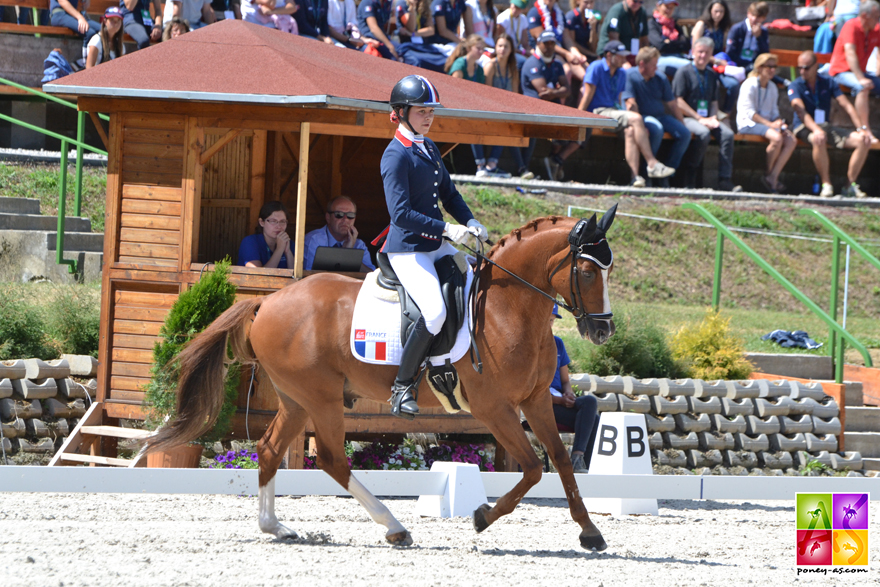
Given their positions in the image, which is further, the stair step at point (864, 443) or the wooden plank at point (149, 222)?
the stair step at point (864, 443)

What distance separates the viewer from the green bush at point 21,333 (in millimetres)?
8328

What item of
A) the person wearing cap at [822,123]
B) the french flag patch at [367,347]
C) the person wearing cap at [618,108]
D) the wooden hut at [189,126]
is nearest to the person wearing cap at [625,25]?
the person wearing cap at [618,108]

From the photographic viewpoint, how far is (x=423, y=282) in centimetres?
538

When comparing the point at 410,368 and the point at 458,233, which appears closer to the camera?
the point at 458,233

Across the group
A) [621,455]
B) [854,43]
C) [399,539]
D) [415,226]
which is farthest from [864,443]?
[854,43]

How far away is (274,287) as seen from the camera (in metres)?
7.57

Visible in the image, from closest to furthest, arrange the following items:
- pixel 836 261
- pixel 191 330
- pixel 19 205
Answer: pixel 191 330, pixel 836 261, pixel 19 205

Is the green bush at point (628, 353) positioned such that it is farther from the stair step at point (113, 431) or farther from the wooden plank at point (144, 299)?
the stair step at point (113, 431)

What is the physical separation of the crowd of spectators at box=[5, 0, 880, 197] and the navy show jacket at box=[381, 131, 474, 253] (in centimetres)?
753

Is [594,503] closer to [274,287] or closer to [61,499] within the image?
[274,287]

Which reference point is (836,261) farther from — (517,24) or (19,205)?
(19,205)

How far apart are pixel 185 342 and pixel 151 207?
1129 mm

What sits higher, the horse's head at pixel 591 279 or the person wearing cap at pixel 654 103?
the person wearing cap at pixel 654 103

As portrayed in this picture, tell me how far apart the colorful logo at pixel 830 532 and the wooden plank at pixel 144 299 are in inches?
187
